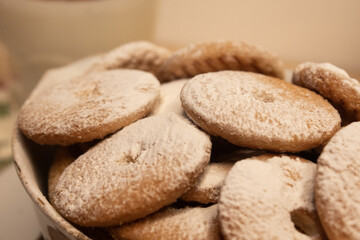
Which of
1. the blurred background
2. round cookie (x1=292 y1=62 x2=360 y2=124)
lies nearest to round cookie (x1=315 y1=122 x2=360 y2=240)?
round cookie (x1=292 y1=62 x2=360 y2=124)

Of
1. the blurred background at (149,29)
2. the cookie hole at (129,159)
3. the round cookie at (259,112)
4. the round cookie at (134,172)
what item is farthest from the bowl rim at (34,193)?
the blurred background at (149,29)

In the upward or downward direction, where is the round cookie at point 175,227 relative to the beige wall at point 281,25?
downward

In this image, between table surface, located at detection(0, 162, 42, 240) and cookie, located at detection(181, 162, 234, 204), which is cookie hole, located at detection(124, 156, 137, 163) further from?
table surface, located at detection(0, 162, 42, 240)

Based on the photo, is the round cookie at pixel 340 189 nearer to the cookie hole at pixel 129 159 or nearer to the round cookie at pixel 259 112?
the round cookie at pixel 259 112

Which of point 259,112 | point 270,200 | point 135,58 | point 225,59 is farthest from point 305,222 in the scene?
point 135,58

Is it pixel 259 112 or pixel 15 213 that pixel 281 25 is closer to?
pixel 259 112

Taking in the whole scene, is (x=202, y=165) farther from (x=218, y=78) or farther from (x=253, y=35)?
(x=253, y=35)

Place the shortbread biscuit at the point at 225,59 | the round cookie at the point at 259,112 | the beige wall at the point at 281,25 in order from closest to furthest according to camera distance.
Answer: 1. the round cookie at the point at 259,112
2. the shortbread biscuit at the point at 225,59
3. the beige wall at the point at 281,25
